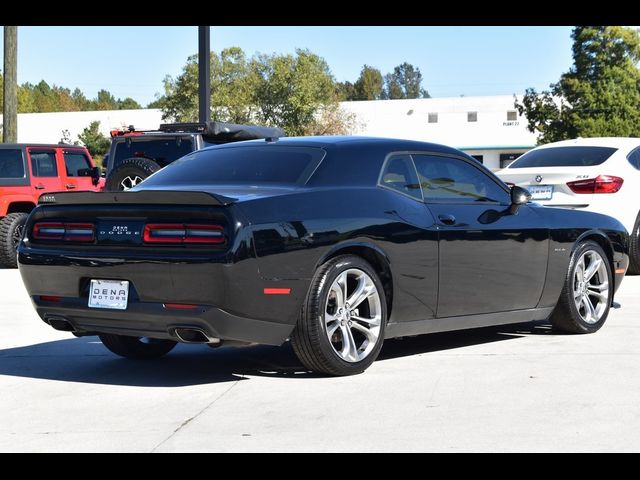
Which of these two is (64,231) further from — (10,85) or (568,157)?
(10,85)

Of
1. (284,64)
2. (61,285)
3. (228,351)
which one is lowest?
(228,351)

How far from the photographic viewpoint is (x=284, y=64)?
274ft

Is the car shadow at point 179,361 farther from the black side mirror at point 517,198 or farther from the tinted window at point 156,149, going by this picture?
the tinted window at point 156,149

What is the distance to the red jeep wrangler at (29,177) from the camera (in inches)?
643

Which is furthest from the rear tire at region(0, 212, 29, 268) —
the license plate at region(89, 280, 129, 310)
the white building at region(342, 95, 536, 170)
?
the white building at region(342, 95, 536, 170)

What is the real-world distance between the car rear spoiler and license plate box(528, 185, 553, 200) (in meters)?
6.48

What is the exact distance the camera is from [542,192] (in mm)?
12094

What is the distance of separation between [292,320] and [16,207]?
11.4m

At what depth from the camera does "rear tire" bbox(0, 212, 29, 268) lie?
16.2m

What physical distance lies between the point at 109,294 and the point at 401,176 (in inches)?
79.8

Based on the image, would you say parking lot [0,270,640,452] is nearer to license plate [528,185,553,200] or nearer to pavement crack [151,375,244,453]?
pavement crack [151,375,244,453]
